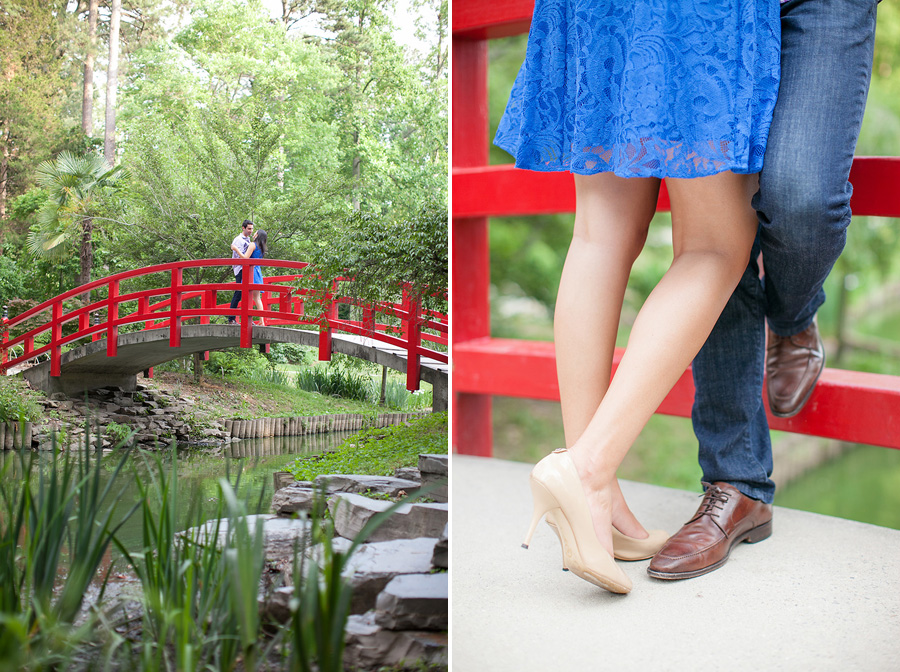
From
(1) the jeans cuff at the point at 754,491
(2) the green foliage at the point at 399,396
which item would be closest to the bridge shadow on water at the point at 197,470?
(2) the green foliage at the point at 399,396

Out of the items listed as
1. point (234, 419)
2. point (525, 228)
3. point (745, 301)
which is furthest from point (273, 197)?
point (525, 228)

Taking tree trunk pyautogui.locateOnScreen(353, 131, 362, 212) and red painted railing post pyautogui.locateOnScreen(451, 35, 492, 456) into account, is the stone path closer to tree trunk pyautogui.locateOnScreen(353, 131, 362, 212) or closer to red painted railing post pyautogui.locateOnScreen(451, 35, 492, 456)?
tree trunk pyautogui.locateOnScreen(353, 131, 362, 212)

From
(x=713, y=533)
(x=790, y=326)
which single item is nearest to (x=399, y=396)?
(x=713, y=533)

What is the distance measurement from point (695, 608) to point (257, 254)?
0.82m

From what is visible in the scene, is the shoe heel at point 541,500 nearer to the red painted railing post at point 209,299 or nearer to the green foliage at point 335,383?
the green foliage at point 335,383

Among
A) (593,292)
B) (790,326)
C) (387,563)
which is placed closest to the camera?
(387,563)

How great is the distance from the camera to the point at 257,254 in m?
0.84

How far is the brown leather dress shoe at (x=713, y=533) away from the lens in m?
1.15

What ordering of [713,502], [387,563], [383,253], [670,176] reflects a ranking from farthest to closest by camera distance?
[713,502]
[670,176]
[383,253]
[387,563]

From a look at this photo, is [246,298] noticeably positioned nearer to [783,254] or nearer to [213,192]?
[213,192]

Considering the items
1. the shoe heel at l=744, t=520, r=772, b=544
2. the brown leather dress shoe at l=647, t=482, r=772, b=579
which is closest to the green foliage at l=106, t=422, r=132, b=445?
the brown leather dress shoe at l=647, t=482, r=772, b=579

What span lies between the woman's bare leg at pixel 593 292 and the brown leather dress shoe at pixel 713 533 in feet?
0.86

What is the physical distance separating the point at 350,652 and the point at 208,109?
2.09 feet

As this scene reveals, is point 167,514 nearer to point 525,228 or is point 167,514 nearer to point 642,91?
point 642,91
